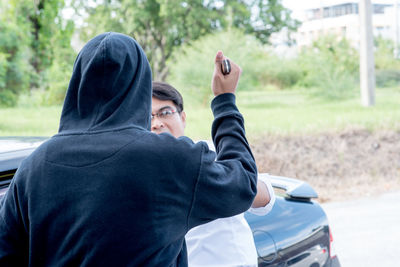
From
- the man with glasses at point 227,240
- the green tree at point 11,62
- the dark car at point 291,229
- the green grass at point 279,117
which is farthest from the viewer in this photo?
the green tree at point 11,62

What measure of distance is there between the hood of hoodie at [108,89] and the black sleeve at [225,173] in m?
0.23

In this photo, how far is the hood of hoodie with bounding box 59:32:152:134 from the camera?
48.5 inches

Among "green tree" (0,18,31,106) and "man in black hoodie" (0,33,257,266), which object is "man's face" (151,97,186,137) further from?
"green tree" (0,18,31,106)

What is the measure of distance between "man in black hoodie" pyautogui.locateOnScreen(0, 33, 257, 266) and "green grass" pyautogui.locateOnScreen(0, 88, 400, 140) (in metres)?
7.81

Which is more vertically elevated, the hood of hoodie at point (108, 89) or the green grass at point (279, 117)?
the hood of hoodie at point (108, 89)

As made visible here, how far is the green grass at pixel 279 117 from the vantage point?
9.83 m

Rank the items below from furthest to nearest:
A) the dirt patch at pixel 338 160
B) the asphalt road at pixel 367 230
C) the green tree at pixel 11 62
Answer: the green tree at pixel 11 62
the dirt patch at pixel 338 160
the asphalt road at pixel 367 230

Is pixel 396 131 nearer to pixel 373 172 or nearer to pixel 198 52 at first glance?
pixel 373 172

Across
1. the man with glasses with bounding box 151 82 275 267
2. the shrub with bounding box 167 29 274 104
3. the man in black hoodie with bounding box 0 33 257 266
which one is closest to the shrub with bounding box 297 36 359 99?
the shrub with bounding box 167 29 274 104

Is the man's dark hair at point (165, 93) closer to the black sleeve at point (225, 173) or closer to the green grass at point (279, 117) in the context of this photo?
the black sleeve at point (225, 173)

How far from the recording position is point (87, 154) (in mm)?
1192

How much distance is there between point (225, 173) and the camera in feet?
4.23

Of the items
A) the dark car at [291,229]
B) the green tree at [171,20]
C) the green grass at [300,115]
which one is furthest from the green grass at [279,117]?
the green tree at [171,20]

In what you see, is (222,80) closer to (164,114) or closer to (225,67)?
(225,67)
